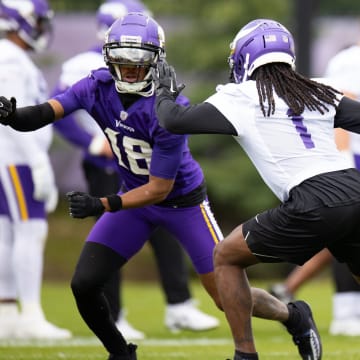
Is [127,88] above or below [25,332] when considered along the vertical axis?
above

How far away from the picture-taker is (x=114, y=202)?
5.56 m

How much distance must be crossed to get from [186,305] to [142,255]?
7.52 m

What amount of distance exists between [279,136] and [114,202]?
3.30 feet

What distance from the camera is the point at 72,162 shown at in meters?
16.2

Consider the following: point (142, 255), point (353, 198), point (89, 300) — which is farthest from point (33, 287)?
point (142, 255)

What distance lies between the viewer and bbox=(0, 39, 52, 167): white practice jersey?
24.2ft

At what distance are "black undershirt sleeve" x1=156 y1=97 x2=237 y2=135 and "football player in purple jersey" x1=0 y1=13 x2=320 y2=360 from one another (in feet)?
1.88

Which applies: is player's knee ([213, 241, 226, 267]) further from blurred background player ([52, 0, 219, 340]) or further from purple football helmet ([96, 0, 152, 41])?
purple football helmet ([96, 0, 152, 41])

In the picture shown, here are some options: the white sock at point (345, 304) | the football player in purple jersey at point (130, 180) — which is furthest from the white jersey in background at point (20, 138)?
the white sock at point (345, 304)

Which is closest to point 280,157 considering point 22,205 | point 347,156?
point 347,156

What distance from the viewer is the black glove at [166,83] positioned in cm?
512

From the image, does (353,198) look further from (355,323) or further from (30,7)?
(30,7)

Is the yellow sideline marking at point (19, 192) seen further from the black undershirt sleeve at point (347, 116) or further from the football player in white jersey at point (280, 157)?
the black undershirt sleeve at point (347, 116)

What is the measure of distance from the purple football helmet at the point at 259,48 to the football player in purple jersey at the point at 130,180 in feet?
1.53
